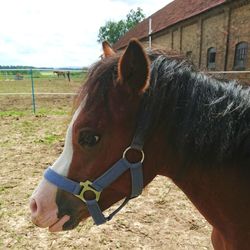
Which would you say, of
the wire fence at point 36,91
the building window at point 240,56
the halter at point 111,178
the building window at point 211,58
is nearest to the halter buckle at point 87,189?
the halter at point 111,178

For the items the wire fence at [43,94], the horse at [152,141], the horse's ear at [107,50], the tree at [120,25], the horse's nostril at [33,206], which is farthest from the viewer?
the tree at [120,25]

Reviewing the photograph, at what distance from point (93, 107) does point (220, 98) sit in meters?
0.54

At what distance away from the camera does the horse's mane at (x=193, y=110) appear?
118 cm

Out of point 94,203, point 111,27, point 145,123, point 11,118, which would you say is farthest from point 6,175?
point 111,27

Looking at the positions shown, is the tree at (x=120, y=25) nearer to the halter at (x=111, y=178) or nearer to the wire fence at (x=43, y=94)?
the wire fence at (x=43, y=94)

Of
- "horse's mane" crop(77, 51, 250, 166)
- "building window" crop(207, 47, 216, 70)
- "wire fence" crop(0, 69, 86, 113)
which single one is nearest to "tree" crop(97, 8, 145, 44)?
"wire fence" crop(0, 69, 86, 113)

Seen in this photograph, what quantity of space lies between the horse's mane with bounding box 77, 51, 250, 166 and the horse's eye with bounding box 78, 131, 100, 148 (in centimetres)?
14

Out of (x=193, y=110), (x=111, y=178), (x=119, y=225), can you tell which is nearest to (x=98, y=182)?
(x=111, y=178)

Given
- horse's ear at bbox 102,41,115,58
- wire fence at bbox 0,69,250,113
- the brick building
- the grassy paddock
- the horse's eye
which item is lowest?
the grassy paddock

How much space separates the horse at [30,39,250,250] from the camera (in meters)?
1.19

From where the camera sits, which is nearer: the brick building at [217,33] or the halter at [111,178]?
the halter at [111,178]

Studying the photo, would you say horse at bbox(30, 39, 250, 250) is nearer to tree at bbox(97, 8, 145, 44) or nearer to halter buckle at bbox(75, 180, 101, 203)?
halter buckle at bbox(75, 180, 101, 203)

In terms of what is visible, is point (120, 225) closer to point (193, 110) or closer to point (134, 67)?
point (193, 110)

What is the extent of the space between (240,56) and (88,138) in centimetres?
1313
